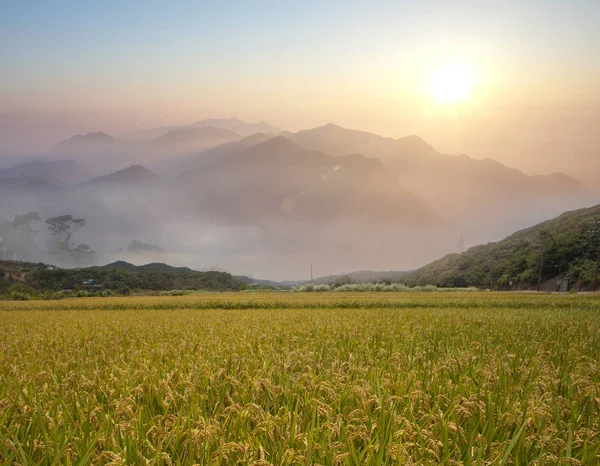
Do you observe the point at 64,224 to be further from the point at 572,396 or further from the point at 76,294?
the point at 572,396

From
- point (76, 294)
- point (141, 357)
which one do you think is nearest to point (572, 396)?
point (141, 357)

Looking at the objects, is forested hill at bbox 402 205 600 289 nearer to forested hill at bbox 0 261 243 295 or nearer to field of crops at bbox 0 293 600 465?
forested hill at bbox 0 261 243 295

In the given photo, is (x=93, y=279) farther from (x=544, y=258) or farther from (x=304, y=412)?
(x=304, y=412)

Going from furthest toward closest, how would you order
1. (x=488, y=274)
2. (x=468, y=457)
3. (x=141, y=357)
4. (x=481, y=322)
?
(x=488, y=274) < (x=481, y=322) < (x=141, y=357) < (x=468, y=457)

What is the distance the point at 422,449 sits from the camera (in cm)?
374

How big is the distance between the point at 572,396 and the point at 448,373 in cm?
174

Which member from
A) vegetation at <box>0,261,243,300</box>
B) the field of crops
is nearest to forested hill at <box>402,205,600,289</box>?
vegetation at <box>0,261,243,300</box>

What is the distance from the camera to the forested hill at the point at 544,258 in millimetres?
106875

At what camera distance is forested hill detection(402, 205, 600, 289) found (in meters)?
107

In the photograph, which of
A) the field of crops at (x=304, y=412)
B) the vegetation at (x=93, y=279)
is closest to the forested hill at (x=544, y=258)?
the vegetation at (x=93, y=279)

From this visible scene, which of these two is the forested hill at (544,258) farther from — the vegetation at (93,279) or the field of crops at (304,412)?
the field of crops at (304,412)

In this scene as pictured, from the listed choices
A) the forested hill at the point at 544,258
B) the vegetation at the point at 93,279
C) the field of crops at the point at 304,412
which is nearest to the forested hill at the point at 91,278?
the vegetation at the point at 93,279

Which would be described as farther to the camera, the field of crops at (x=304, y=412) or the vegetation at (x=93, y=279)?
the vegetation at (x=93, y=279)

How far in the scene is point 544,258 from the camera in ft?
380
